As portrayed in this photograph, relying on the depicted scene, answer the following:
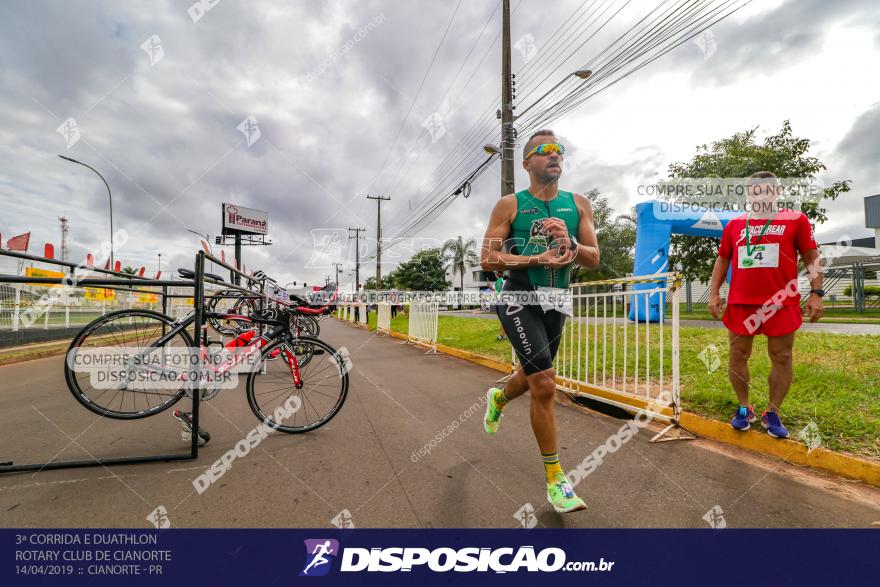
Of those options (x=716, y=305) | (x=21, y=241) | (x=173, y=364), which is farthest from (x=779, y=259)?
(x=21, y=241)

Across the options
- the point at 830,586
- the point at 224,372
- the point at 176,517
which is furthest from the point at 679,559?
the point at 224,372

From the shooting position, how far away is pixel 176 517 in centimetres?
212

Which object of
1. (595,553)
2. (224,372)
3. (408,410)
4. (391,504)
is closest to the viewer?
(595,553)

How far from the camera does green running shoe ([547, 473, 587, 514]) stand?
6.75ft

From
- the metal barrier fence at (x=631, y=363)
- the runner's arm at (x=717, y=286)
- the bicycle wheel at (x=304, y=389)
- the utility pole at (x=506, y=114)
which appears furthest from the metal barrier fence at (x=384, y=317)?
the runner's arm at (x=717, y=286)

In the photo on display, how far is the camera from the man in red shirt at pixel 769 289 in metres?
3.08

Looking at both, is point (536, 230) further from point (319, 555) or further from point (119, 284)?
point (119, 284)

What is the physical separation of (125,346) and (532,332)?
327 cm

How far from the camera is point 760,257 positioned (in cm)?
324

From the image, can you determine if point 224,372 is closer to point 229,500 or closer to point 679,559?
point 229,500

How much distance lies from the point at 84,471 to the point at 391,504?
2272mm

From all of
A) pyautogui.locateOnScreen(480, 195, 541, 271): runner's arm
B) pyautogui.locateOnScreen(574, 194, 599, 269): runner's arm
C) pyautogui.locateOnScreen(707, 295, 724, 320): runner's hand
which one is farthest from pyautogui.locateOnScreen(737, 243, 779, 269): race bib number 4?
pyautogui.locateOnScreen(480, 195, 541, 271): runner's arm

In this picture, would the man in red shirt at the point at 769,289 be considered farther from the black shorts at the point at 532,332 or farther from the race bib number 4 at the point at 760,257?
the black shorts at the point at 532,332

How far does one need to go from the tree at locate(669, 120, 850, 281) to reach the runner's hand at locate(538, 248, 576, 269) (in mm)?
17606
